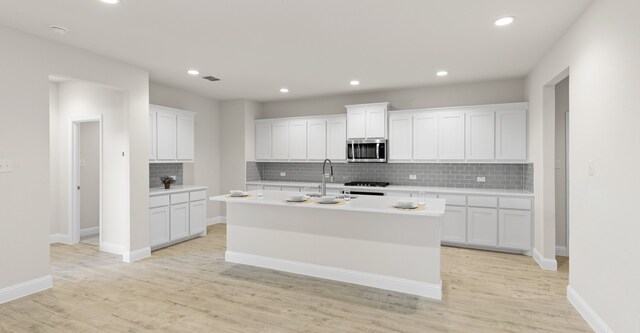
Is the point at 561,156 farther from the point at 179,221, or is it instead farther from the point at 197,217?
the point at 179,221

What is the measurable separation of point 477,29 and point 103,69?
4501 millimetres

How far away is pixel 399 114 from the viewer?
235 inches

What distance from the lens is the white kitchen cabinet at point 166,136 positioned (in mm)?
5484

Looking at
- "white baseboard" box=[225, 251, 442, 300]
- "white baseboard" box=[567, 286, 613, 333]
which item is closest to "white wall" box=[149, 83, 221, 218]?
"white baseboard" box=[225, 251, 442, 300]

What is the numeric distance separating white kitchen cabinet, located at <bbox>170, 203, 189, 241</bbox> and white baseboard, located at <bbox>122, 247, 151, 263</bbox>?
0.57 metres

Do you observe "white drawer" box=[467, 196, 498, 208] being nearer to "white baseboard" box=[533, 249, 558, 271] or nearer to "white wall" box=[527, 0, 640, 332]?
"white baseboard" box=[533, 249, 558, 271]

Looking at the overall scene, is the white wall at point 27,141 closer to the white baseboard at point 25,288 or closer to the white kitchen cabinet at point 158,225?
the white baseboard at point 25,288

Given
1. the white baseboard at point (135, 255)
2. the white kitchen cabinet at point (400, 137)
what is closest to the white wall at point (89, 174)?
the white baseboard at point (135, 255)

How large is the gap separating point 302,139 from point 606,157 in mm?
5071

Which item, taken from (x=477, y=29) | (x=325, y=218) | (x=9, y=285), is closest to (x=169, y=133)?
(x=9, y=285)

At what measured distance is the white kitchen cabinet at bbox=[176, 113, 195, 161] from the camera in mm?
Result: 5883

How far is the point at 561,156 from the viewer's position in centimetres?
484

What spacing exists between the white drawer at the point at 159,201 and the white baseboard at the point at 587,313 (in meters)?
5.42

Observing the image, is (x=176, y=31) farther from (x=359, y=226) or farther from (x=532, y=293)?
(x=532, y=293)
